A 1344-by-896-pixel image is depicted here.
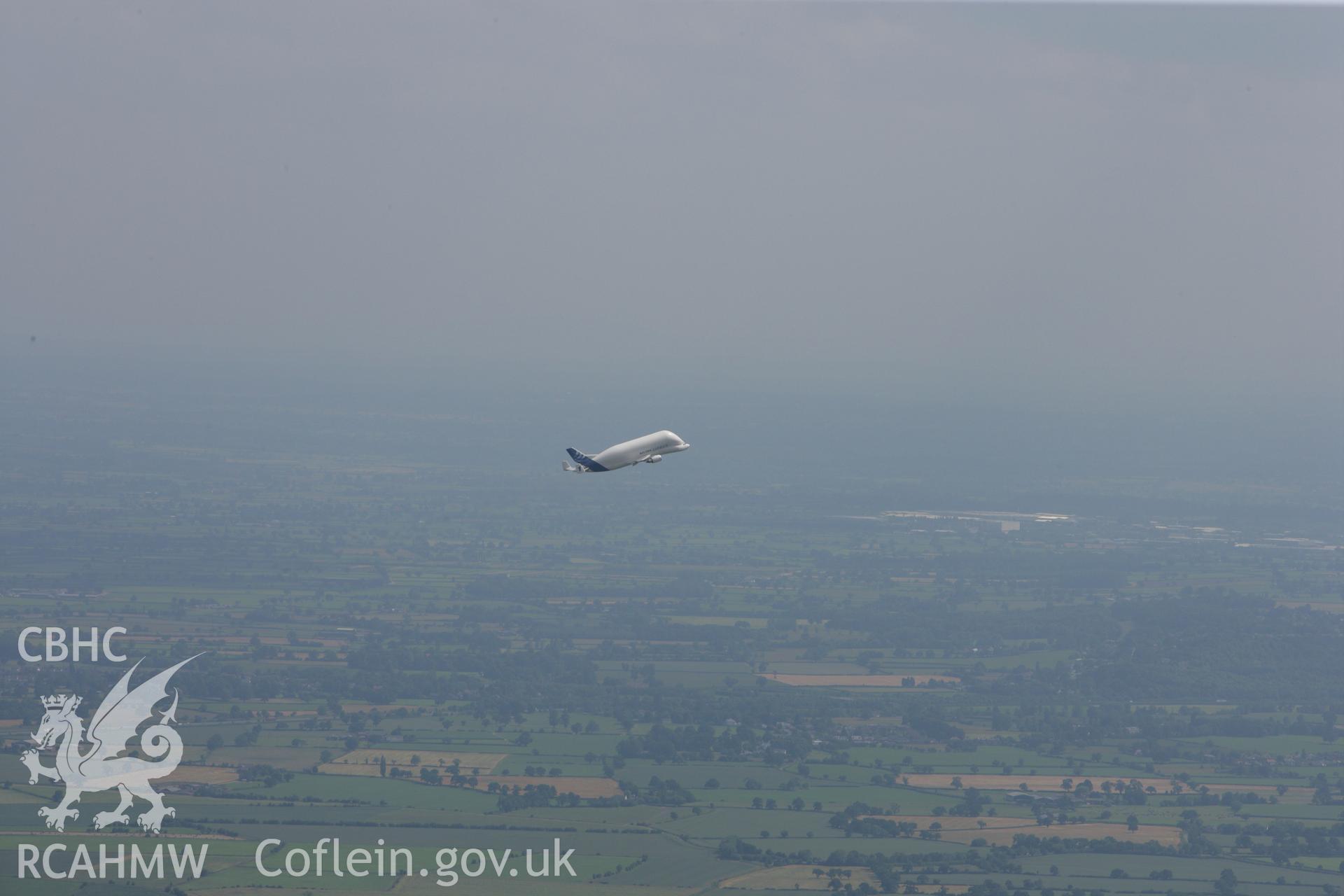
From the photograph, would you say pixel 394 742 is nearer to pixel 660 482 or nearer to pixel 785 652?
pixel 785 652

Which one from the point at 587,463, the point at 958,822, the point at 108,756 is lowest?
the point at 958,822

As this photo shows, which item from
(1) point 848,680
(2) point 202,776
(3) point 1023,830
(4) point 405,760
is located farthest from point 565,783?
(1) point 848,680

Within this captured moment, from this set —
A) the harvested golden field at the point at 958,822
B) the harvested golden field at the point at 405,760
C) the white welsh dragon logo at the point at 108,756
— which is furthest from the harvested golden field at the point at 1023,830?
the white welsh dragon logo at the point at 108,756

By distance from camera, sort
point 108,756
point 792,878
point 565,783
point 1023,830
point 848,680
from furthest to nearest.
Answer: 1. point 848,680
2. point 565,783
3. point 1023,830
4. point 108,756
5. point 792,878

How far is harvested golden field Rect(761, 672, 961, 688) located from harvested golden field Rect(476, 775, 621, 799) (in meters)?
4.56

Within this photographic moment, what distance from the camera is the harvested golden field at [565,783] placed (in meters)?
14.5

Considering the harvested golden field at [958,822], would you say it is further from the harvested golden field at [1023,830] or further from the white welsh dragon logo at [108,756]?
the white welsh dragon logo at [108,756]

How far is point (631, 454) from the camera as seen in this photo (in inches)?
310

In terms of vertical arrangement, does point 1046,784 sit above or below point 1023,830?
above

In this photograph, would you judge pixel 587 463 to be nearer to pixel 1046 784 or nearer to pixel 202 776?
pixel 202 776

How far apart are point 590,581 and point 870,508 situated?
9.53 metres

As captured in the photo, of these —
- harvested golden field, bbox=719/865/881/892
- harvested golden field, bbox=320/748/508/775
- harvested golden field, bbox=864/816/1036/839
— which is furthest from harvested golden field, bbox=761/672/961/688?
harvested golden field, bbox=719/865/881/892

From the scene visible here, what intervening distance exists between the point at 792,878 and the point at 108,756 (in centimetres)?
707

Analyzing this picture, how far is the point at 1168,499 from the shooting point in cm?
3397
